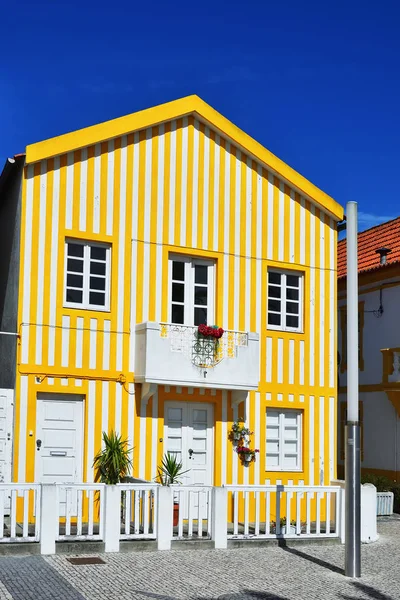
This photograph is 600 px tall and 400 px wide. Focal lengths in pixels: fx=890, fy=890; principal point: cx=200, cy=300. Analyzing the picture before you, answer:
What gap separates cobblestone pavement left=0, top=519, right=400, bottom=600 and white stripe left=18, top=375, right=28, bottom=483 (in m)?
2.99

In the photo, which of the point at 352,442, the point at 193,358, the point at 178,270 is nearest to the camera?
the point at 352,442

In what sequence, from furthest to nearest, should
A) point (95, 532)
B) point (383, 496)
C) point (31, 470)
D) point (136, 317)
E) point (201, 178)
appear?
point (383, 496)
point (201, 178)
point (136, 317)
point (31, 470)
point (95, 532)

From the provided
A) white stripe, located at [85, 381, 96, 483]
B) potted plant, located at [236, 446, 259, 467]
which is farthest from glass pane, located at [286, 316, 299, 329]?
white stripe, located at [85, 381, 96, 483]

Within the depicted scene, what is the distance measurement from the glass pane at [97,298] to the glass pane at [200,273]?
207cm

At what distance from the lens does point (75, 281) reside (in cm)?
1642

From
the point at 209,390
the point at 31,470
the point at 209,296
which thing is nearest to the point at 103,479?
the point at 31,470

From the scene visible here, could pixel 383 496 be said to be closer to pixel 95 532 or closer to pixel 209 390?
pixel 209 390

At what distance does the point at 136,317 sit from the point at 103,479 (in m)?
3.06

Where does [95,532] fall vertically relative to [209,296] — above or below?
below

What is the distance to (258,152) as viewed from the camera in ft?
60.2

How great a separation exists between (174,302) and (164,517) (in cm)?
487

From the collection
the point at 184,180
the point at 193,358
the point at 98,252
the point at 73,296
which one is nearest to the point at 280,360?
the point at 193,358

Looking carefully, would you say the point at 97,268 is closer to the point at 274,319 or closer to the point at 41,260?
the point at 41,260

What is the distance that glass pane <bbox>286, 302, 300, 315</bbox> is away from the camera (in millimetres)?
18578
